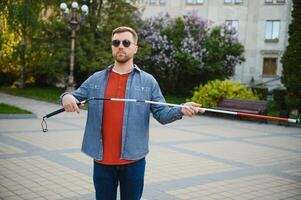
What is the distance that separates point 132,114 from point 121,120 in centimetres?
11

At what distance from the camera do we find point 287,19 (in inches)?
1458

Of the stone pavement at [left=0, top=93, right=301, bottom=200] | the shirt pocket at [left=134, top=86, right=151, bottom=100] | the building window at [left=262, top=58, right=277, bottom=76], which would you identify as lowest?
the stone pavement at [left=0, top=93, right=301, bottom=200]

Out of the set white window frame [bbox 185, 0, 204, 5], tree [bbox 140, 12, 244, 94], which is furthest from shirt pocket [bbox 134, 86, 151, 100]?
white window frame [bbox 185, 0, 204, 5]

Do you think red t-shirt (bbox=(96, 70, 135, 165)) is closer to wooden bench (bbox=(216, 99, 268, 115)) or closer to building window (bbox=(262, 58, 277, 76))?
wooden bench (bbox=(216, 99, 268, 115))

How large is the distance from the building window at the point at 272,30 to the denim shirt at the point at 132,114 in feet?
120

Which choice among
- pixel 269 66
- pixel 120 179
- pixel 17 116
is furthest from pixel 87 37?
pixel 120 179

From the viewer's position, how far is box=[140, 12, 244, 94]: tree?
85.2 ft

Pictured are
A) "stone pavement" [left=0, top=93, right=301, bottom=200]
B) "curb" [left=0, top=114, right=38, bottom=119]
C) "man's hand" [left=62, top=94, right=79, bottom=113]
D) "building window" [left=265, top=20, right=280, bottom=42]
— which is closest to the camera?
"man's hand" [left=62, top=94, right=79, bottom=113]

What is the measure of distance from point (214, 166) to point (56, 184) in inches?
125

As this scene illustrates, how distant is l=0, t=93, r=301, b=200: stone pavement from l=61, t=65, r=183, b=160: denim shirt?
2.21 metres

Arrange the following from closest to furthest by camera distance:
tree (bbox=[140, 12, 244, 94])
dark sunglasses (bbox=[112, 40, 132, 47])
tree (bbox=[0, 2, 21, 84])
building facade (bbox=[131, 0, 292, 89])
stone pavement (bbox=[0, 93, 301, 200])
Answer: dark sunglasses (bbox=[112, 40, 132, 47]), stone pavement (bbox=[0, 93, 301, 200]), tree (bbox=[140, 12, 244, 94]), tree (bbox=[0, 2, 21, 84]), building facade (bbox=[131, 0, 292, 89])

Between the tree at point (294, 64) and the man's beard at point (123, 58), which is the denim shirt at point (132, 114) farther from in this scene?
the tree at point (294, 64)

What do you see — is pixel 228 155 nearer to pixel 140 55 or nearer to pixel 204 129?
pixel 204 129

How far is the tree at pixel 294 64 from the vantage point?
19094 mm
